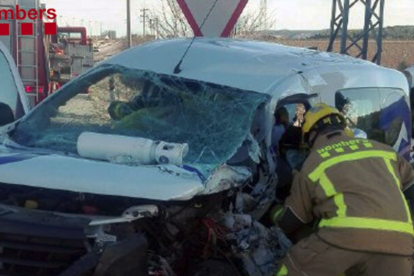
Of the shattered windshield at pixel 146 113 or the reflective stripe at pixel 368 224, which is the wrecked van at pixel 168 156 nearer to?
the shattered windshield at pixel 146 113

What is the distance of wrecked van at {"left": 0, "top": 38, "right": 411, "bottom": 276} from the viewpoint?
3.16m

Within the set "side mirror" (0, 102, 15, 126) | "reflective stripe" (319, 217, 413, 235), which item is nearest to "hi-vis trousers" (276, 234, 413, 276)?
"reflective stripe" (319, 217, 413, 235)

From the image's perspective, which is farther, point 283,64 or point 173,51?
point 173,51

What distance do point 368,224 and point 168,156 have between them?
44.0 inches

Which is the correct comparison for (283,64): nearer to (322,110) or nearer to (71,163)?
(322,110)

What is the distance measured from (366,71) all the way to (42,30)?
7.59 m

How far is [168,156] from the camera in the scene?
11.7 ft

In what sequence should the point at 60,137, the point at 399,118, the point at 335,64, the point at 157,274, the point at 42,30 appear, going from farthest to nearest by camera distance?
the point at 42,30, the point at 399,118, the point at 335,64, the point at 60,137, the point at 157,274

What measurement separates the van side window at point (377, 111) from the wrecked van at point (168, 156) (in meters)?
0.01

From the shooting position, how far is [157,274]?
3311 mm

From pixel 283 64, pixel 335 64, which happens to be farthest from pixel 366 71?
pixel 283 64

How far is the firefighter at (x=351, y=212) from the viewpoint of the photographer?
324 cm

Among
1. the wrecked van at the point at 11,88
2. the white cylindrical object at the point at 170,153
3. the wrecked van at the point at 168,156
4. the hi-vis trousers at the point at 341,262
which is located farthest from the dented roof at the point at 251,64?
the hi-vis trousers at the point at 341,262

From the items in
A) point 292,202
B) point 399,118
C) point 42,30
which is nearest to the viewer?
point 292,202
